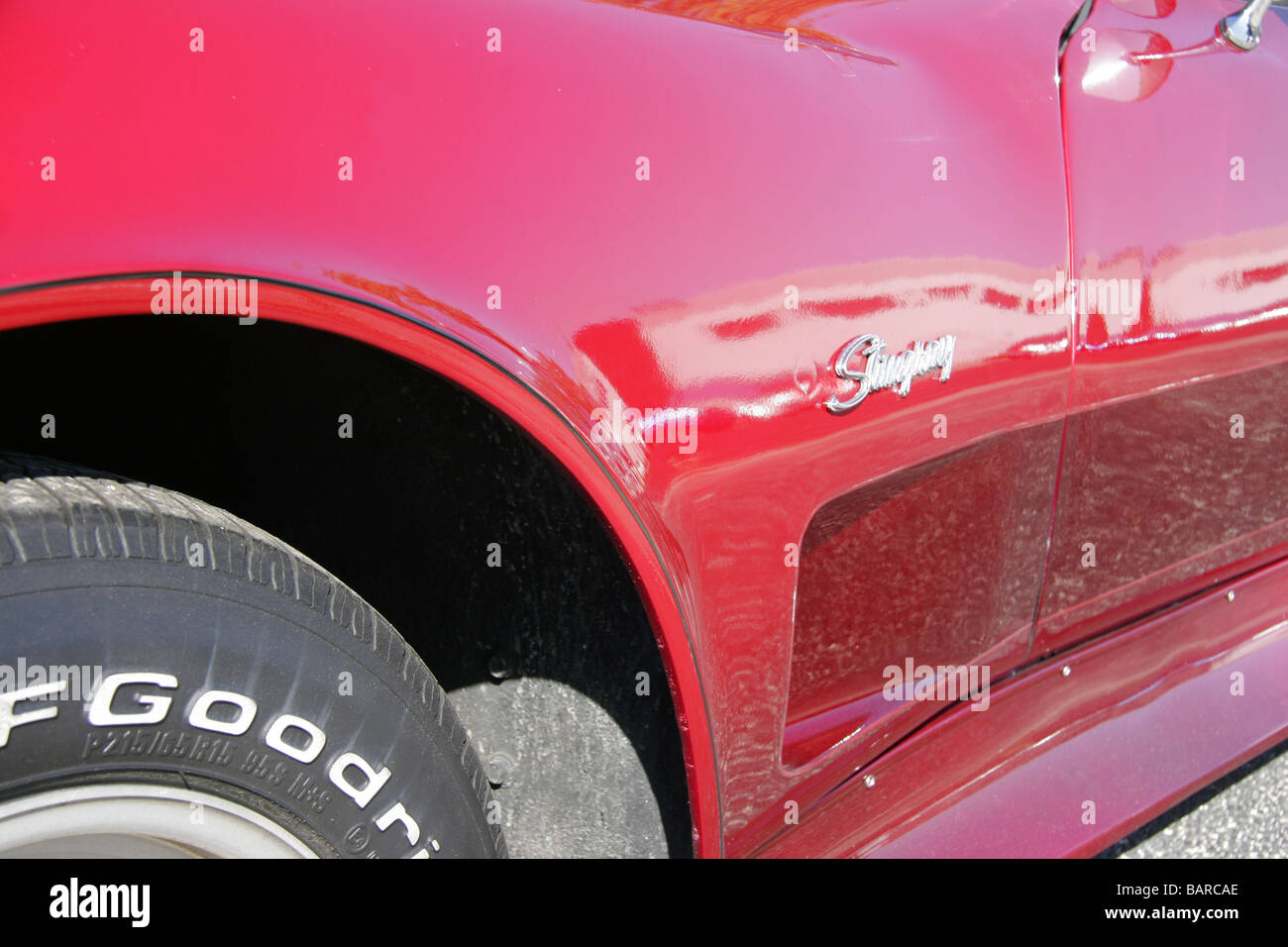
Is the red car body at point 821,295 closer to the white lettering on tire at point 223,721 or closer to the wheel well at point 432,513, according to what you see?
the wheel well at point 432,513

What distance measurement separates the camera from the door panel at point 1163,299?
1.44 m

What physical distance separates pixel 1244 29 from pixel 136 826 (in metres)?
1.73

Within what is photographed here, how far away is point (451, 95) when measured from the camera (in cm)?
101

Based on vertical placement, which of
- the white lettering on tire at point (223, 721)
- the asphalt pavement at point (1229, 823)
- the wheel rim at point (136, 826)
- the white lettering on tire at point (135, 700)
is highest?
the white lettering on tire at point (135, 700)

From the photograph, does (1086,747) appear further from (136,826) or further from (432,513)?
(136,826)

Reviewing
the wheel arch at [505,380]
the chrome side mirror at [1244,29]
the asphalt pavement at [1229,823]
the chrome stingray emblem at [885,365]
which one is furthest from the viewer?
the asphalt pavement at [1229,823]

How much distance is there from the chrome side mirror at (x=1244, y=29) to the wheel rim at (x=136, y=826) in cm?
162

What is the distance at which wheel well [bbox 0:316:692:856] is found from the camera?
1.20 metres

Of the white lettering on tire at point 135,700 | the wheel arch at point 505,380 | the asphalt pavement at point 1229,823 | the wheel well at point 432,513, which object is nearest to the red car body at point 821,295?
the wheel arch at point 505,380

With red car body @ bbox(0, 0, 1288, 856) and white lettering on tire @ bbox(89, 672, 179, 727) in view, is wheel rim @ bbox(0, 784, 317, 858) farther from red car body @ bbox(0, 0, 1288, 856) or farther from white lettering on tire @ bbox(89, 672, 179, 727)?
red car body @ bbox(0, 0, 1288, 856)

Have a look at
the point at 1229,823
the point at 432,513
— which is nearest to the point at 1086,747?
the point at 1229,823

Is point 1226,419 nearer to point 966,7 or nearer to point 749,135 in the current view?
point 966,7
